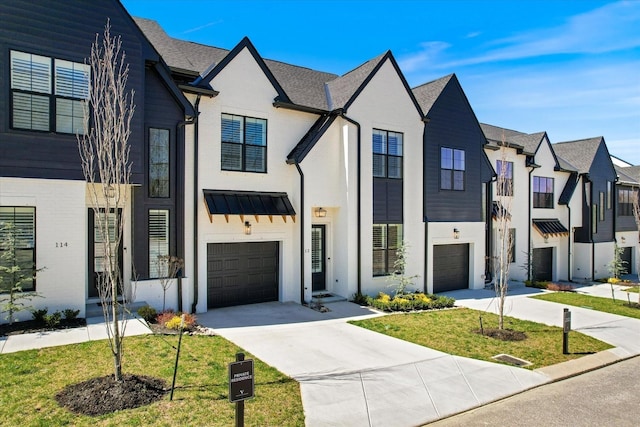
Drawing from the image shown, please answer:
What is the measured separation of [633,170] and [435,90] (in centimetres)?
2696

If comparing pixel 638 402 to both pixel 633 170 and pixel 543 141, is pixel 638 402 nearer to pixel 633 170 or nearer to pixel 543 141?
pixel 543 141

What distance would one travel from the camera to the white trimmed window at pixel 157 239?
12.1 metres

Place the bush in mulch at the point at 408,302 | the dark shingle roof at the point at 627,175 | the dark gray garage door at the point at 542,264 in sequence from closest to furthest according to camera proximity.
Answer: the bush in mulch at the point at 408,302
the dark gray garage door at the point at 542,264
the dark shingle roof at the point at 627,175

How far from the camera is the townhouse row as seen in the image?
399 inches

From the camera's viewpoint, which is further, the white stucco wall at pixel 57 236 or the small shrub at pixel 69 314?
the small shrub at pixel 69 314

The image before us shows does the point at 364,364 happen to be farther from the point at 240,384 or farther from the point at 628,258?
the point at 628,258

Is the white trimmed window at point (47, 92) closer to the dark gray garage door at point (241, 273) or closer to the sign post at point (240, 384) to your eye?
the dark gray garage door at point (241, 273)

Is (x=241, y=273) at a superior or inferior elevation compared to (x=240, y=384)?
superior

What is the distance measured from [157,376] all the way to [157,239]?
5743 millimetres

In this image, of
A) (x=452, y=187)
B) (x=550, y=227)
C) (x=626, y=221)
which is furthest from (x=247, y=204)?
(x=626, y=221)

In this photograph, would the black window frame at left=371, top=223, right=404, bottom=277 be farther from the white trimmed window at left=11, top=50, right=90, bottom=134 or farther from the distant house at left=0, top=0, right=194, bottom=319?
the white trimmed window at left=11, top=50, right=90, bottom=134

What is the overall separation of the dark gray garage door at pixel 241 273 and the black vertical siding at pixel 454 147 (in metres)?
7.19

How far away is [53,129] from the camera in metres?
10.2

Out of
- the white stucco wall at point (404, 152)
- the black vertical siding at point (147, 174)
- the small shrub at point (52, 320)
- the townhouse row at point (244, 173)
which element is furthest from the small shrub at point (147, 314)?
the white stucco wall at point (404, 152)
